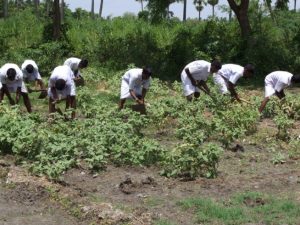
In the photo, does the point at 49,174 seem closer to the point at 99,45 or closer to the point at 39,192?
the point at 39,192

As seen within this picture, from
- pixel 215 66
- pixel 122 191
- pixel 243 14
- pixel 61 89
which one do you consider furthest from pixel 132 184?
pixel 243 14

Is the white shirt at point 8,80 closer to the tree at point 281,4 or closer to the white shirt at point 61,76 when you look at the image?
the white shirt at point 61,76

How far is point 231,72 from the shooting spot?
37.0ft

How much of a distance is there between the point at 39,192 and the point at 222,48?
45.3 ft

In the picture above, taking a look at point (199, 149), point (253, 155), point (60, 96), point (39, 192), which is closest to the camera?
point (39, 192)

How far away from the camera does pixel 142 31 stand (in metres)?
21.0

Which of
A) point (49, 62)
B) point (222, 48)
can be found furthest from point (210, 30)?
point (49, 62)

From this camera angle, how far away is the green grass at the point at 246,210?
18.2 ft

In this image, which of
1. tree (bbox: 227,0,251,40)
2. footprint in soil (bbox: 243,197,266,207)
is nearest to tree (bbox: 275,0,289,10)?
tree (bbox: 227,0,251,40)

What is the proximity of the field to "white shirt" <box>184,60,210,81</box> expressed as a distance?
1.38 m

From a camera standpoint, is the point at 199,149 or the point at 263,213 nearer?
the point at 263,213

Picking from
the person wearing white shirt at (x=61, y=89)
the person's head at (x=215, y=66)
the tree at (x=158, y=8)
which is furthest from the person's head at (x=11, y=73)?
the tree at (x=158, y=8)

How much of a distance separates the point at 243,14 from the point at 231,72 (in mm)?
8024

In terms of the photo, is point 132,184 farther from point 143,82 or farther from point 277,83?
point 277,83
